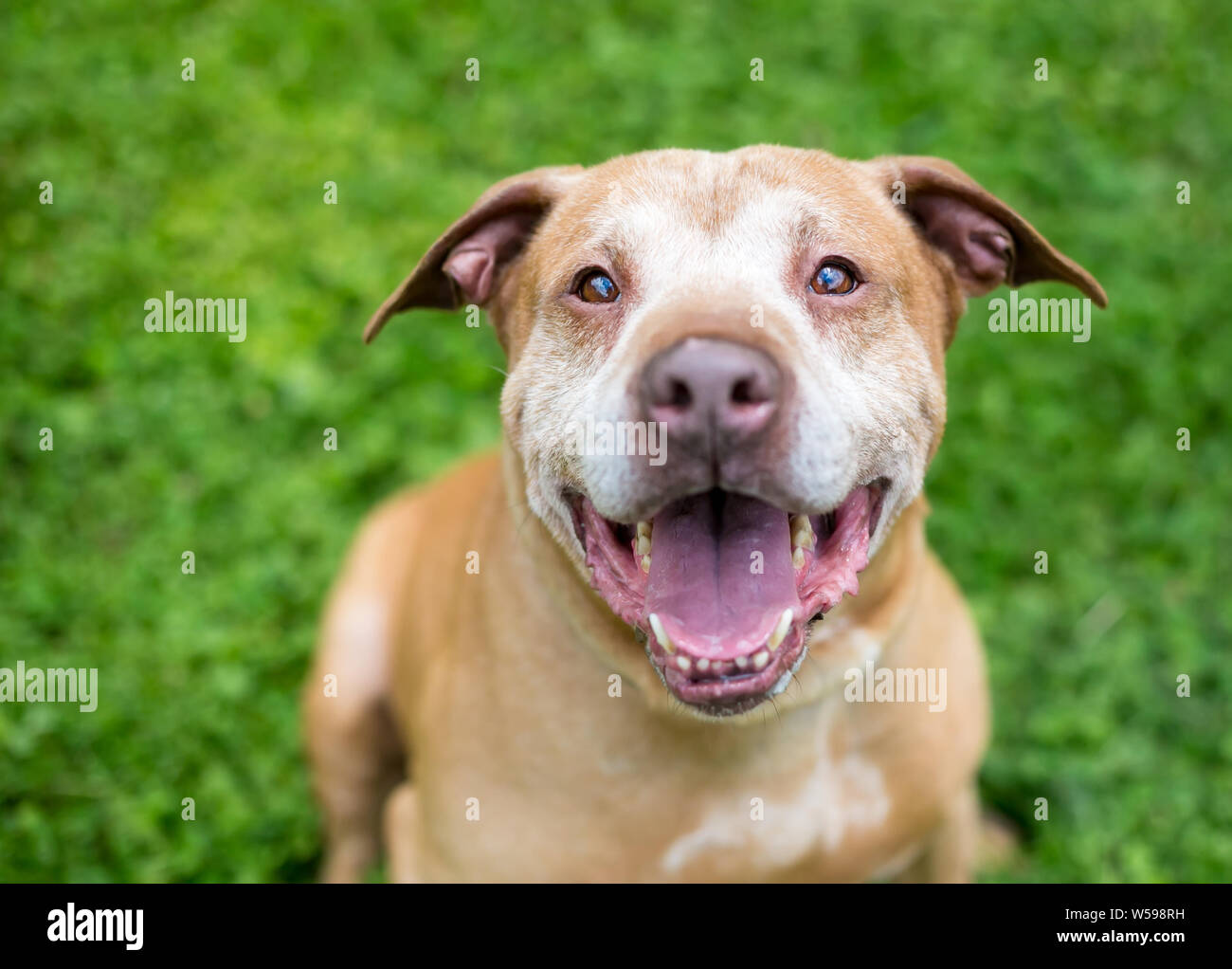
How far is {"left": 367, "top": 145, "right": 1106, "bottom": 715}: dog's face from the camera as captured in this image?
2.58 meters

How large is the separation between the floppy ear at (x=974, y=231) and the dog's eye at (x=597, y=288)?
812 millimetres

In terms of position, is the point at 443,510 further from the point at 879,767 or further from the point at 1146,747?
the point at 1146,747

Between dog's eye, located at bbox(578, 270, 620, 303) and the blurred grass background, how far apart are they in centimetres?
257

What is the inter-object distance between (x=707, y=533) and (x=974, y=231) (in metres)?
1.16

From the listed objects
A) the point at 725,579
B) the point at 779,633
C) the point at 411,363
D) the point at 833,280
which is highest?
the point at 411,363

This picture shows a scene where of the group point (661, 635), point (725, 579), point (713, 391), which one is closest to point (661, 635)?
point (661, 635)

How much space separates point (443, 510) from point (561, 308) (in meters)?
1.28

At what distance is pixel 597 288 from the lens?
3045 mm

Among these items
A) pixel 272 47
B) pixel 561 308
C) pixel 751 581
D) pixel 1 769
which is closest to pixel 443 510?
pixel 561 308

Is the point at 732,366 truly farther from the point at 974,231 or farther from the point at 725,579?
the point at 974,231

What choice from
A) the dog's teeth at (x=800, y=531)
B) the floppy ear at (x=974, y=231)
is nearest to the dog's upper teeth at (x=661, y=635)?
the dog's teeth at (x=800, y=531)

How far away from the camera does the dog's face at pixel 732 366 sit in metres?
2.58

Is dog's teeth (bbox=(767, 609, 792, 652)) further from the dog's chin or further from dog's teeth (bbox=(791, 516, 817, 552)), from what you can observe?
dog's teeth (bbox=(791, 516, 817, 552))

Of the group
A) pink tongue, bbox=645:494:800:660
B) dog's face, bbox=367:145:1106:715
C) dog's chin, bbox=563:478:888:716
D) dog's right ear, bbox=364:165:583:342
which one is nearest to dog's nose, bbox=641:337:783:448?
dog's face, bbox=367:145:1106:715
